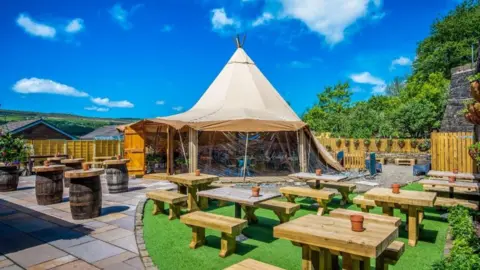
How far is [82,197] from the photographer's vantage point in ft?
19.7

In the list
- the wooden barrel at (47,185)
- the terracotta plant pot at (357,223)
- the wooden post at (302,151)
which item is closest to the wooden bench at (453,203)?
the terracotta plant pot at (357,223)

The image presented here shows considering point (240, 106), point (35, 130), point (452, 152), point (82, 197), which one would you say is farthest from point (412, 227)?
point (35, 130)

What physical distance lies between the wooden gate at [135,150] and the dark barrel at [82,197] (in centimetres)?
649

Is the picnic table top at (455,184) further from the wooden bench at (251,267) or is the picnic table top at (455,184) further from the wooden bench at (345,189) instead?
the wooden bench at (251,267)

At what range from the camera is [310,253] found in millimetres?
3049

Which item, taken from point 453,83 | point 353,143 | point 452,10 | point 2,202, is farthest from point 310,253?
point 452,10

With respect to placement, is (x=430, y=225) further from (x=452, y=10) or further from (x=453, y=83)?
(x=452, y=10)

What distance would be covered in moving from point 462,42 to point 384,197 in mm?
30695

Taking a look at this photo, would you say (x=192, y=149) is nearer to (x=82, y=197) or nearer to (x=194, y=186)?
(x=194, y=186)

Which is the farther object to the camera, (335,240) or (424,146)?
(424,146)

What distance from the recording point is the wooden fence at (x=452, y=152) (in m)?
9.60

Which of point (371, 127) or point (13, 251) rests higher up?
point (371, 127)

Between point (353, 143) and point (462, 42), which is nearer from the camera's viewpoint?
point (353, 143)

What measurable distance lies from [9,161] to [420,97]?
2669cm
